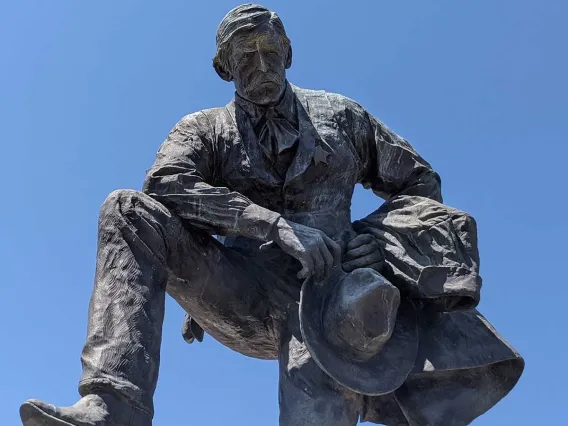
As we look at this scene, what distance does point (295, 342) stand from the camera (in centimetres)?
455

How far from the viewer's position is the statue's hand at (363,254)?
4.61 metres

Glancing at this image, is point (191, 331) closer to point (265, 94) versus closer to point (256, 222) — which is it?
point (256, 222)

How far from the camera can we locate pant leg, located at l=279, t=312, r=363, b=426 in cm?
433

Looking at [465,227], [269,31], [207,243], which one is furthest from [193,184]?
[465,227]

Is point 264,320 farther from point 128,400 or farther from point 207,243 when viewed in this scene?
point 128,400

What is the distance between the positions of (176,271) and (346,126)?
1.30 meters

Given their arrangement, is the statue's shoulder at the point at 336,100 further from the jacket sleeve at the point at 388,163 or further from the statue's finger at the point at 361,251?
the statue's finger at the point at 361,251

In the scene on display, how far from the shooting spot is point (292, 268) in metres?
4.76

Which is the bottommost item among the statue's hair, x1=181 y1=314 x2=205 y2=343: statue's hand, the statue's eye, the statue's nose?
x1=181 y1=314 x2=205 y2=343: statue's hand

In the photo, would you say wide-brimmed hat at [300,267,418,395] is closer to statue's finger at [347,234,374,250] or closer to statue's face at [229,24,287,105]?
statue's finger at [347,234,374,250]

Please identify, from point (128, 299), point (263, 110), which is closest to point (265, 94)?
point (263, 110)

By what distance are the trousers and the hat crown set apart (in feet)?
0.65

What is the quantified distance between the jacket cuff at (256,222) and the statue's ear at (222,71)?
0.99 meters

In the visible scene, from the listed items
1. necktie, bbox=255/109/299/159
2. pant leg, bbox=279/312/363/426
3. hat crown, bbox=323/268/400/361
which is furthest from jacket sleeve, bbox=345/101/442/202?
pant leg, bbox=279/312/363/426
